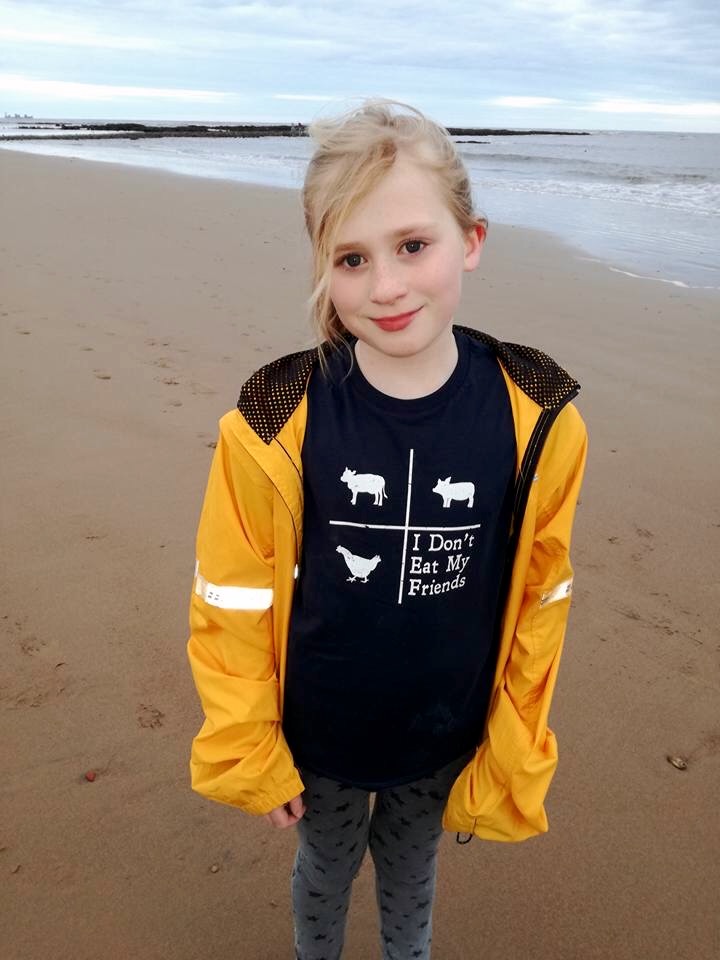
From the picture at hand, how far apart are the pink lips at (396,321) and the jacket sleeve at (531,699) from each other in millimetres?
368

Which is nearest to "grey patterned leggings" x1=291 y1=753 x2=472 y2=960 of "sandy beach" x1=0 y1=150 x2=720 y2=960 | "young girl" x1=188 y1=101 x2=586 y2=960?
"young girl" x1=188 y1=101 x2=586 y2=960

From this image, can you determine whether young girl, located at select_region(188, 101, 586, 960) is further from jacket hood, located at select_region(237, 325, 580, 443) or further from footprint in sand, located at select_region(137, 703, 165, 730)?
footprint in sand, located at select_region(137, 703, 165, 730)

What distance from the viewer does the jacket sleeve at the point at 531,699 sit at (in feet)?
5.05

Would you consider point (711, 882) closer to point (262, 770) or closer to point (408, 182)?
point (262, 770)

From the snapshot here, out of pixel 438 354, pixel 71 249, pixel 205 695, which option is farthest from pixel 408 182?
pixel 71 249

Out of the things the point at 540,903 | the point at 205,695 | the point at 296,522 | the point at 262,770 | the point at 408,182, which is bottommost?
the point at 540,903

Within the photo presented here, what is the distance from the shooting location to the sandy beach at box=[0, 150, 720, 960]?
84.4 inches

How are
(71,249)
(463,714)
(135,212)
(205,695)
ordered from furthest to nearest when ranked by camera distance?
(135,212) → (71,249) → (463,714) → (205,695)

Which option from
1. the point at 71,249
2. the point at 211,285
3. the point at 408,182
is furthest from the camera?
the point at 71,249

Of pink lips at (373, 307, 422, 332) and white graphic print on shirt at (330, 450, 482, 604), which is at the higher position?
pink lips at (373, 307, 422, 332)

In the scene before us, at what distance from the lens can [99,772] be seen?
248cm

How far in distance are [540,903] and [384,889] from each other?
1.99ft

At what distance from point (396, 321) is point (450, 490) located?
1.08ft

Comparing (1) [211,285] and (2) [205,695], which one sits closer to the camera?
(2) [205,695]
